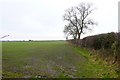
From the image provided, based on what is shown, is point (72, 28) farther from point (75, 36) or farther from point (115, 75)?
point (115, 75)

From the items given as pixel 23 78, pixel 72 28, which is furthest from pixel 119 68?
pixel 72 28

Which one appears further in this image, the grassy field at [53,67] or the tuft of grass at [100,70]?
the tuft of grass at [100,70]

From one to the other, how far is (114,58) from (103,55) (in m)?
3.87

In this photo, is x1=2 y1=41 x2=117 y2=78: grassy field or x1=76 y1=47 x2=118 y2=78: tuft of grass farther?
x1=76 y1=47 x2=118 y2=78: tuft of grass

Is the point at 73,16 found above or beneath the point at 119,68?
above

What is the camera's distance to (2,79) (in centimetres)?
1582

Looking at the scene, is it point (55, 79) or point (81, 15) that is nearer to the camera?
point (55, 79)

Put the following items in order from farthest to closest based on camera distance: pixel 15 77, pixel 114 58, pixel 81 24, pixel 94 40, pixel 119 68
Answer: pixel 81 24
pixel 94 40
pixel 114 58
pixel 119 68
pixel 15 77

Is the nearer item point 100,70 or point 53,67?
point 100,70

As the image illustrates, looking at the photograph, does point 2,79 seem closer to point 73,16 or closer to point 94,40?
point 94,40

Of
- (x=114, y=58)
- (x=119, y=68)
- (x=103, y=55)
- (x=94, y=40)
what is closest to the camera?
(x=119, y=68)

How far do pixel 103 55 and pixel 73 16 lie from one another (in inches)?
2367

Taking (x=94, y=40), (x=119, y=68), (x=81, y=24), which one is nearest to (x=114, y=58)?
(x=119, y=68)

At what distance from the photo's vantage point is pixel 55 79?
16375 millimetres
